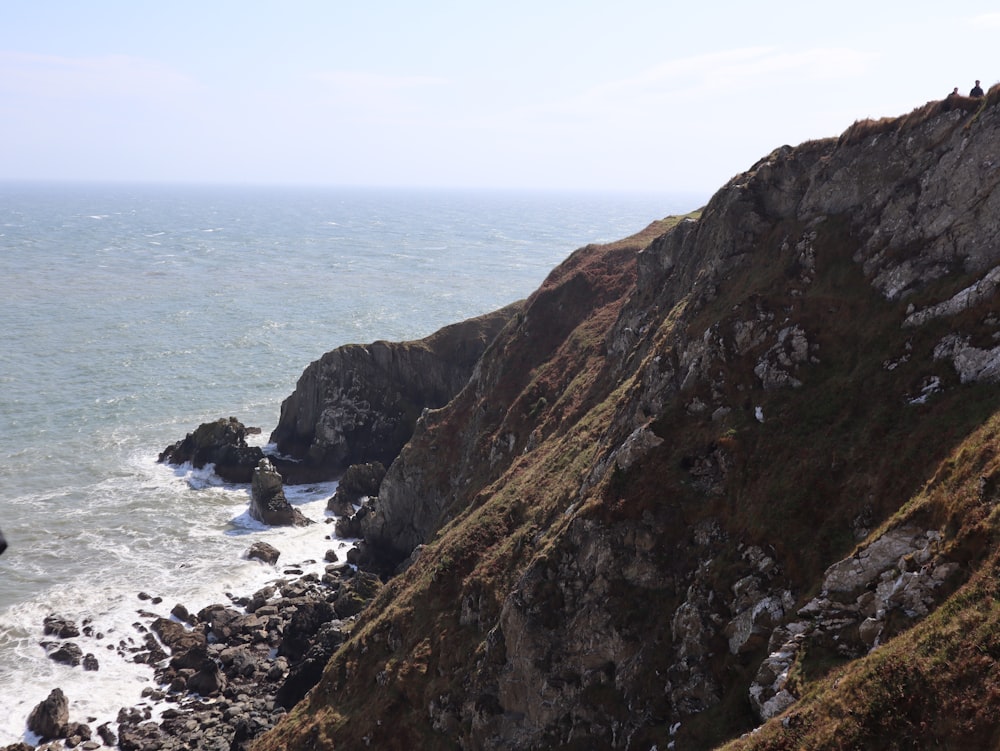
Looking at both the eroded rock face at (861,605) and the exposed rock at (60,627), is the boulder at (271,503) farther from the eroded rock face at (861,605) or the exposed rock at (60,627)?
the eroded rock face at (861,605)

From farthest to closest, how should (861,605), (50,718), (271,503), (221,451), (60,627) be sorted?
1. (221,451)
2. (271,503)
3. (60,627)
4. (50,718)
5. (861,605)

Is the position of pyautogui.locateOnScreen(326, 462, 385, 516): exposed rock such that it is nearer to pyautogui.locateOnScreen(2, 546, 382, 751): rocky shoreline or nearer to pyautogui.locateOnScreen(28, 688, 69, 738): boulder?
pyautogui.locateOnScreen(2, 546, 382, 751): rocky shoreline

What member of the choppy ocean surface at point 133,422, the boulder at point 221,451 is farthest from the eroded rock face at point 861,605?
the boulder at point 221,451

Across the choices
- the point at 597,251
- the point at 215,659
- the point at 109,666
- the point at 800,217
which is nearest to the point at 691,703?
the point at 800,217

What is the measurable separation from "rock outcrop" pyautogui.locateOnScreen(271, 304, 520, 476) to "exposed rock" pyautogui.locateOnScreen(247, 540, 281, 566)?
19076mm

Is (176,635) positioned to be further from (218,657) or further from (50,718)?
(50,718)

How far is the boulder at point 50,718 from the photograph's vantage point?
1649 inches

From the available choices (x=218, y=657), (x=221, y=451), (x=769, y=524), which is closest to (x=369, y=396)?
(x=221, y=451)

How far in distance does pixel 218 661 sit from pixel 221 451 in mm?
35434

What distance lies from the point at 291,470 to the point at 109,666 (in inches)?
1370

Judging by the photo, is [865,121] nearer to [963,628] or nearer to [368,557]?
[963,628]

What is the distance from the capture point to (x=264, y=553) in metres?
63.0

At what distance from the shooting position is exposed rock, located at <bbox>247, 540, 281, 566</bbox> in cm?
6281

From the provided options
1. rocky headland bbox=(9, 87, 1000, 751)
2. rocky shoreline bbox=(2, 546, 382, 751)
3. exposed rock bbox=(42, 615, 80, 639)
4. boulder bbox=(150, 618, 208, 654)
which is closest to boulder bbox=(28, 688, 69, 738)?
rocky shoreline bbox=(2, 546, 382, 751)
